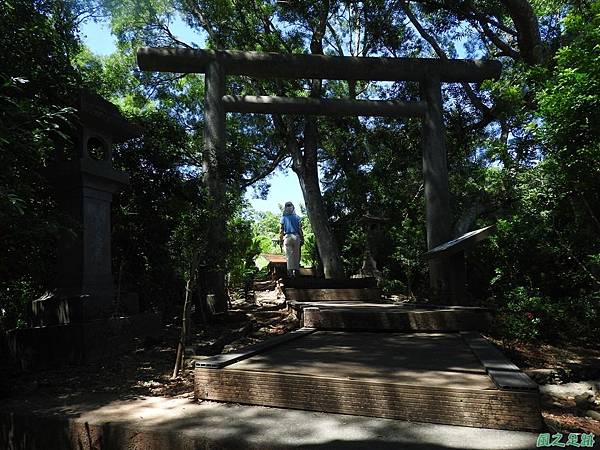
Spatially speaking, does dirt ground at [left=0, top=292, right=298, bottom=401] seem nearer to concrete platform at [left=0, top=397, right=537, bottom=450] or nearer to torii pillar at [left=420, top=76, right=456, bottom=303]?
concrete platform at [left=0, top=397, right=537, bottom=450]

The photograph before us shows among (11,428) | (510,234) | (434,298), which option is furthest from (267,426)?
(510,234)

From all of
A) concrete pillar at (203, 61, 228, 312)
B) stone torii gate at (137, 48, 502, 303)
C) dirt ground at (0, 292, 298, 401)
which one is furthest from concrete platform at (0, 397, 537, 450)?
stone torii gate at (137, 48, 502, 303)

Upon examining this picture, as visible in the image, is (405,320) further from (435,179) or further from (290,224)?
(290,224)

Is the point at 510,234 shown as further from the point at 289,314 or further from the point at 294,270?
the point at 294,270

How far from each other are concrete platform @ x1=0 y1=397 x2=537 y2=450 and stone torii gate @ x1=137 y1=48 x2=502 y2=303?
17.0 feet

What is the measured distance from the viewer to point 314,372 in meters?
3.15

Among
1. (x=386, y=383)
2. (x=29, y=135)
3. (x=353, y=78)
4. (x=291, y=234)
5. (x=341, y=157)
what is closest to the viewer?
(x=386, y=383)

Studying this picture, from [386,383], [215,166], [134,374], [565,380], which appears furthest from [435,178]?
[134,374]

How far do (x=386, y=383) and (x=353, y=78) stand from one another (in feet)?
23.6

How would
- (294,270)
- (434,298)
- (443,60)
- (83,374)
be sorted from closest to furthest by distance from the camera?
(83,374)
(434,298)
(443,60)
(294,270)

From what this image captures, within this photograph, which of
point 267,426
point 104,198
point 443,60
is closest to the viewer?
point 267,426

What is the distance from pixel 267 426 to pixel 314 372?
0.61m

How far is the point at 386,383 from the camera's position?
9.05ft

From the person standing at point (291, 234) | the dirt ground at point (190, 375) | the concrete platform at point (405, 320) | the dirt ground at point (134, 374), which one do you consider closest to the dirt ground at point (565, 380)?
the dirt ground at point (190, 375)
